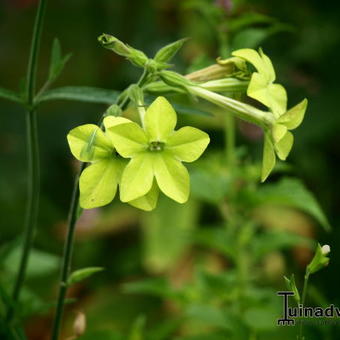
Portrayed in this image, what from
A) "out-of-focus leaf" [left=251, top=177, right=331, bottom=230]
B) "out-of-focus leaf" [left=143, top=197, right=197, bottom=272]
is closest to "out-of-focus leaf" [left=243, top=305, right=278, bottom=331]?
"out-of-focus leaf" [left=251, top=177, right=331, bottom=230]

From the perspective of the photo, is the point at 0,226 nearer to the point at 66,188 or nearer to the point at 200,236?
the point at 66,188

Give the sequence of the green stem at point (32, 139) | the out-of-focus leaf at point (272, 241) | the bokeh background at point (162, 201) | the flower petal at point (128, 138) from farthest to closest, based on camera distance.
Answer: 1. the bokeh background at point (162, 201)
2. the out-of-focus leaf at point (272, 241)
3. the green stem at point (32, 139)
4. the flower petal at point (128, 138)

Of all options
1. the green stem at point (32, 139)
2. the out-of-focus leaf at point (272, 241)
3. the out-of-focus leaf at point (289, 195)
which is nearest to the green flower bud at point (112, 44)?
the green stem at point (32, 139)

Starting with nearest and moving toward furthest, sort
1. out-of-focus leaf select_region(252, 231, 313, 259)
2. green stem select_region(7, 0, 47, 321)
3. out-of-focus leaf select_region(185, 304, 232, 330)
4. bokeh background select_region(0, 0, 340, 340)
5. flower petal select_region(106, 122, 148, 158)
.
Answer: flower petal select_region(106, 122, 148, 158), green stem select_region(7, 0, 47, 321), out-of-focus leaf select_region(185, 304, 232, 330), out-of-focus leaf select_region(252, 231, 313, 259), bokeh background select_region(0, 0, 340, 340)

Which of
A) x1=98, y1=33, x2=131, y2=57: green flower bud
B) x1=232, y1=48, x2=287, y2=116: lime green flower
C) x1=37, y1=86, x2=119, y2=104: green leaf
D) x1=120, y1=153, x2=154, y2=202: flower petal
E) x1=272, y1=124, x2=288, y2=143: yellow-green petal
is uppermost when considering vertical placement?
x1=98, y1=33, x2=131, y2=57: green flower bud

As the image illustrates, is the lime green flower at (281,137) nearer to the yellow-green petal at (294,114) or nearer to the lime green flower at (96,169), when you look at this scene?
the yellow-green petal at (294,114)

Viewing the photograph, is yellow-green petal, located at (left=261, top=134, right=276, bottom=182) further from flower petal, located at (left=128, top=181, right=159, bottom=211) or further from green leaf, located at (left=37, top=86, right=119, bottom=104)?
green leaf, located at (left=37, top=86, right=119, bottom=104)
